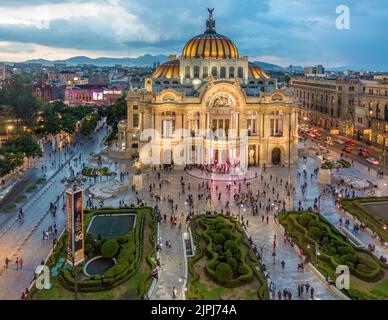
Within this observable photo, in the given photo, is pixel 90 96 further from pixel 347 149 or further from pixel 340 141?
pixel 347 149

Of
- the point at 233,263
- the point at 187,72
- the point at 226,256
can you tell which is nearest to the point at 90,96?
the point at 187,72

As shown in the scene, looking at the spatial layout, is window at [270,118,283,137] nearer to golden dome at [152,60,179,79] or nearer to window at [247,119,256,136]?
window at [247,119,256,136]

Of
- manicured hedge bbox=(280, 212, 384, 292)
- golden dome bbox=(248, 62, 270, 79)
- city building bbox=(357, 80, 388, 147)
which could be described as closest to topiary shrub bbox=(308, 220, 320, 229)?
manicured hedge bbox=(280, 212, 384, 292)

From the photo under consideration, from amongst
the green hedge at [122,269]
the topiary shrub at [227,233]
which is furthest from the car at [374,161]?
the green hedge at [122,269]

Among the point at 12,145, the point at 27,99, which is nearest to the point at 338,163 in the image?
the point at 12,145

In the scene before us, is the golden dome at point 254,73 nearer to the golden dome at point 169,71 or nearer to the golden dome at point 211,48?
the golden dome at point 211,48

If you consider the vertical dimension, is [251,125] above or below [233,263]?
above
